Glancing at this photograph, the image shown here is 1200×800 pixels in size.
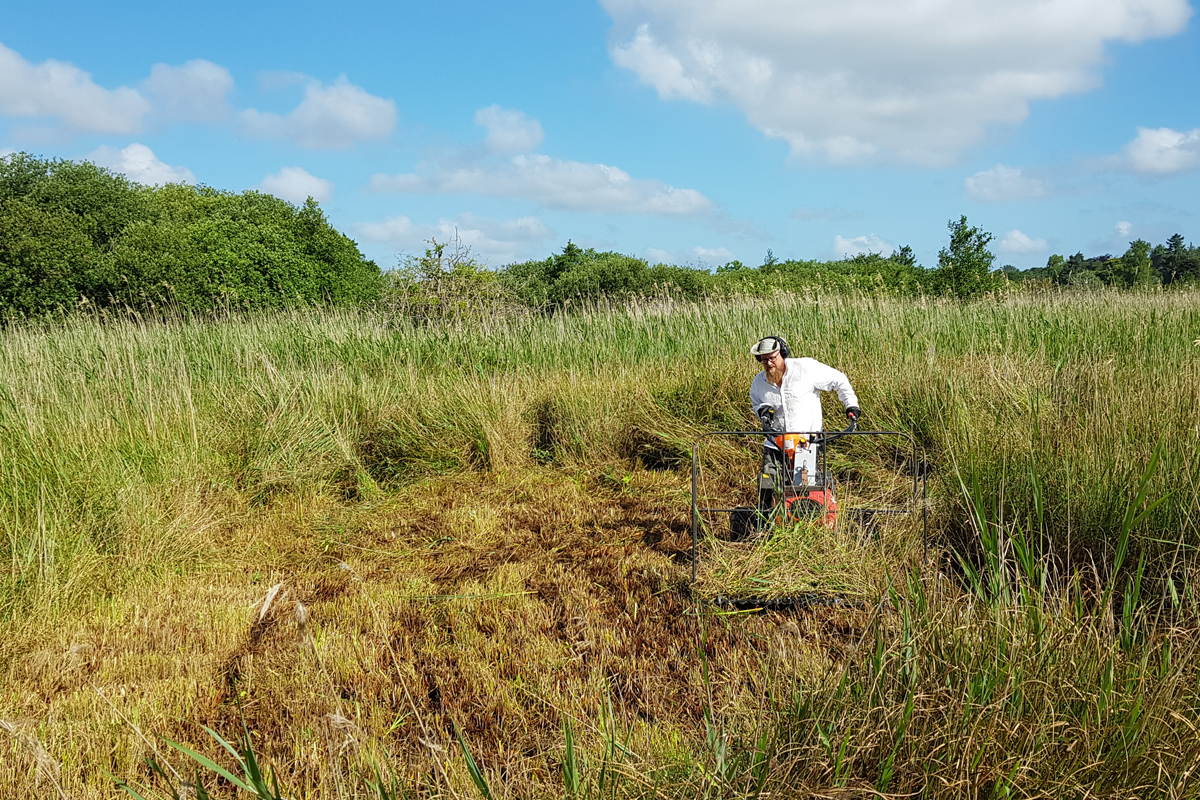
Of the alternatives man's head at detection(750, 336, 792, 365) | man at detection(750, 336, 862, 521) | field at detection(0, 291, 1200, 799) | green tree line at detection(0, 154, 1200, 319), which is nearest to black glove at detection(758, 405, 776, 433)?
man at detection(750, 336, 862, 521)

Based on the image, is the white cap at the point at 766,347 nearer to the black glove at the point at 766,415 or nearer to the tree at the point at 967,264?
the black glove at the point at 766,415

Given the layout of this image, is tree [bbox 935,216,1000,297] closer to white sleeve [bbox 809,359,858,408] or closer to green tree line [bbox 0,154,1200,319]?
green tree line [bbox 0,154,1200,319]

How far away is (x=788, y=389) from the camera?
5.30m

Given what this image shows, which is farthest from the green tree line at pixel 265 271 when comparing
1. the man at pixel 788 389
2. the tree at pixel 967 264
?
the man at pixel 788 389

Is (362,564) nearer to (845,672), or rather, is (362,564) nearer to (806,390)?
(806,390)

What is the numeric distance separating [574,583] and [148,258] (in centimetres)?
1688

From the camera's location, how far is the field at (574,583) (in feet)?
6.26

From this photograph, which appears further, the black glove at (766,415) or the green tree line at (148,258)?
the green tree line at (148,258)

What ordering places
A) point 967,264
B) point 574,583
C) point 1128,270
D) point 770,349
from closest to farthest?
1. point 574,583
2. point 770,349
3. point 967,264
4. point 1128,270

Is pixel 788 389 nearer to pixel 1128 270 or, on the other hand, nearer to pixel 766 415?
pixel 766 415

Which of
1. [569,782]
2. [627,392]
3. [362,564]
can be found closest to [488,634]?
[362,564]

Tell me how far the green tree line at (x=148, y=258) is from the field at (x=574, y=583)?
797cm

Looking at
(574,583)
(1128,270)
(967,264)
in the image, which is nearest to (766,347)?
(574,583)

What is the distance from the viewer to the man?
517cm
